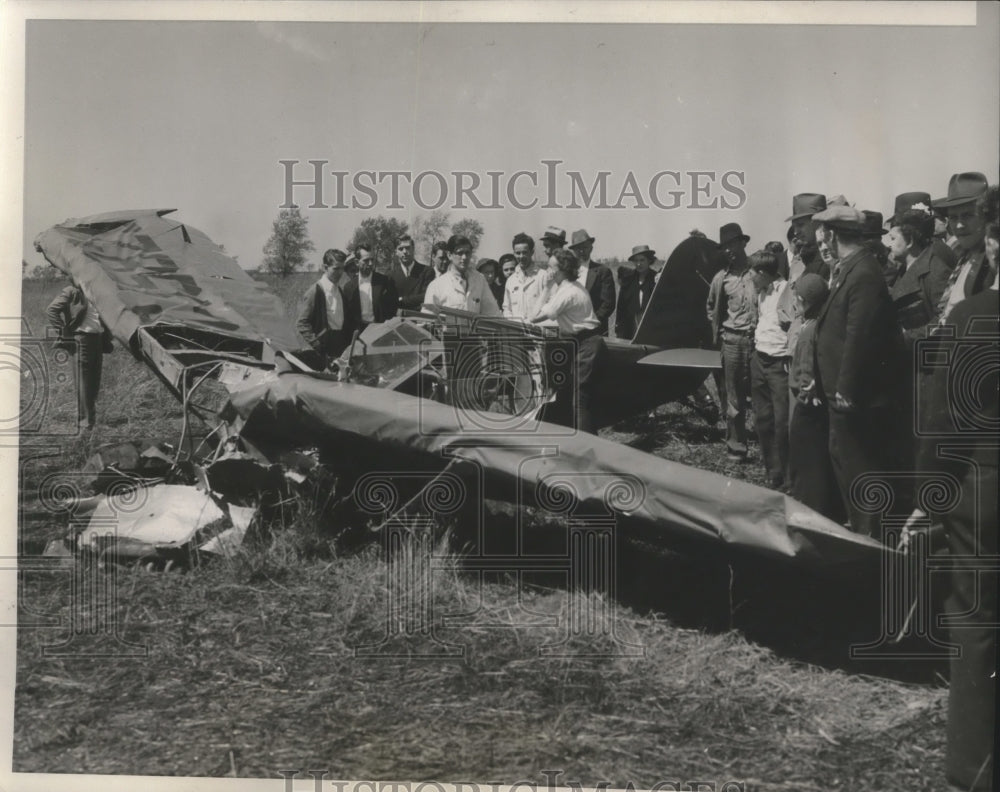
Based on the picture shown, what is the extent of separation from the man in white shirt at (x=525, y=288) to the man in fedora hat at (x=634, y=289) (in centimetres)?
43

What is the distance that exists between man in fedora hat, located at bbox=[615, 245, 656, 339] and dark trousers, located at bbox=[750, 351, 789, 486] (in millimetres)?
750

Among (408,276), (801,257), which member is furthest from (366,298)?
(801,257)

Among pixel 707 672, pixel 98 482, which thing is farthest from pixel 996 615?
pixel 98 482

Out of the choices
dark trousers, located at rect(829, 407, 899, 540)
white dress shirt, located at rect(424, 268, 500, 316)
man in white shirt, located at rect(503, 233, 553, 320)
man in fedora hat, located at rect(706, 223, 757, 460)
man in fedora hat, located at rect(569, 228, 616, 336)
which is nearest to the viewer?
dark trousers, located at rect(829, 407, 899, 540)

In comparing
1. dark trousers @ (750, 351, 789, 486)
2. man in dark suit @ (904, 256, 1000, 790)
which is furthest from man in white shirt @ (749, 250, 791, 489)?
man in dark suit @ (904, 256, 1000, 790)

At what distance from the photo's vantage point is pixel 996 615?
310 centimetres

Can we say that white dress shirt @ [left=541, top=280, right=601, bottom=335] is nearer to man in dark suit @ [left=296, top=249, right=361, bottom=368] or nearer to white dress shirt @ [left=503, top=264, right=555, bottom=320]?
white dress shirt @ [left=503, top=264, right=555, bottom=320]

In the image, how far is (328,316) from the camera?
5.20 m

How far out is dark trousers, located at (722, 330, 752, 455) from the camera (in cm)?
504

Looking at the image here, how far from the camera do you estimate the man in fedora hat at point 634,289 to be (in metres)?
4.46

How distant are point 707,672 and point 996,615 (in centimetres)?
101

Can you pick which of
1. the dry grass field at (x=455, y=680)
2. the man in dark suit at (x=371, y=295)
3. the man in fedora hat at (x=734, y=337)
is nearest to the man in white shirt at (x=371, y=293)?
the man in dark suit at (x=371, y=295)

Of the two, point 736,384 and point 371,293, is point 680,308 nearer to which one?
point 736,384

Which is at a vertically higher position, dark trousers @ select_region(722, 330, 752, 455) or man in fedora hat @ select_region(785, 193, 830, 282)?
man in fedora hat @ select_region(785, 193, 830, 282)
